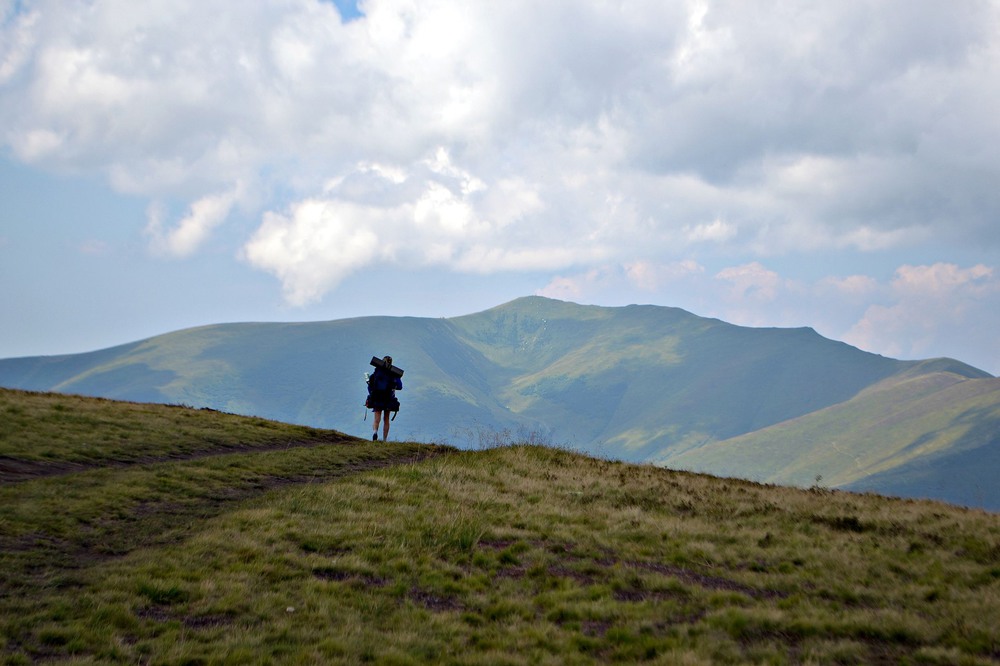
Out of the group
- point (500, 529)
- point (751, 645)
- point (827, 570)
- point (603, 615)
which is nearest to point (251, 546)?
point (500, 529)

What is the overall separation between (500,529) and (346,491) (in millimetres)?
5883

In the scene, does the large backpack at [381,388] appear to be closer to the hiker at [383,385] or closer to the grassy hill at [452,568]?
the hiker at [383,385]

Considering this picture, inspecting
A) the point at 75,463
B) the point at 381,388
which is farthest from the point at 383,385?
the point at 75,463

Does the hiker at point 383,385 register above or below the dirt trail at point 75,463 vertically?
above

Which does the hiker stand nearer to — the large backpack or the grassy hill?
the large backpack

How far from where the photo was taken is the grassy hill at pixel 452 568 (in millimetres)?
10383

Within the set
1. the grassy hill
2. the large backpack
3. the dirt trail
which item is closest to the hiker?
the large backpack

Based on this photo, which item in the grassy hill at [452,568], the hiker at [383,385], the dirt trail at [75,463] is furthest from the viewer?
the hiker at [383,385]

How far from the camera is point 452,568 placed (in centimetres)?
1458

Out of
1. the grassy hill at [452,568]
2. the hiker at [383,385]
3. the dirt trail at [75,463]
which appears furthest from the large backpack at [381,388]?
the grassy hill at [452,568]

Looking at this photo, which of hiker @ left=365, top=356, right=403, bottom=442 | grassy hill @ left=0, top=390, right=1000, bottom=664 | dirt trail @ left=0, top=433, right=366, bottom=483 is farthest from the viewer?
hiker @ left=365, top=356, right=403, bottom=442

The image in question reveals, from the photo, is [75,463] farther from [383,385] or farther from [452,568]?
[383,385]

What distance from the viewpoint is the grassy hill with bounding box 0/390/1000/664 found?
10383mm

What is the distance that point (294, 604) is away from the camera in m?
12.0
